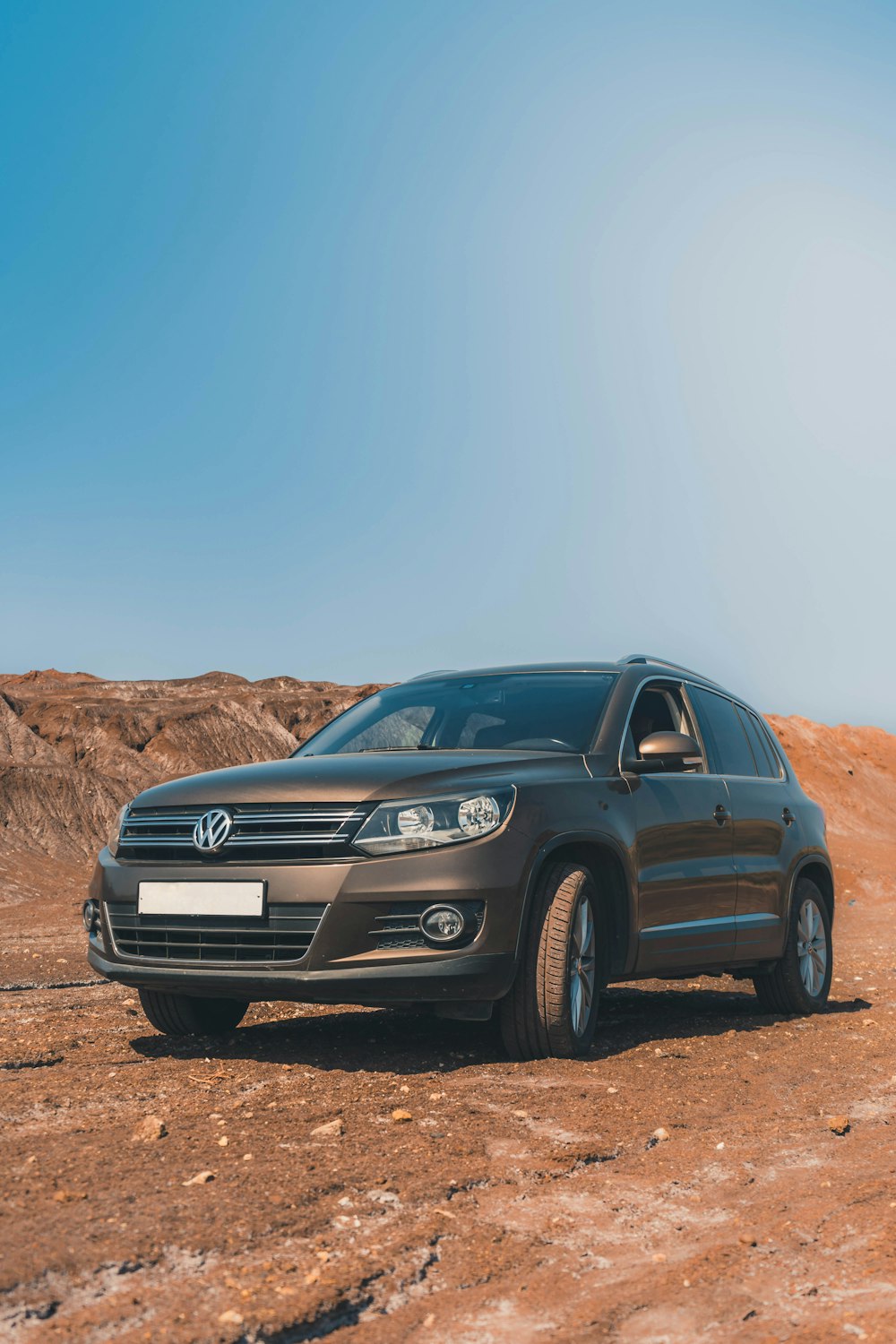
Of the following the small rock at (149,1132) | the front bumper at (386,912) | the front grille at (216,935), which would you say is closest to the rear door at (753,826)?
the front bumper at (386,912)

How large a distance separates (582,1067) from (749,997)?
3765mm

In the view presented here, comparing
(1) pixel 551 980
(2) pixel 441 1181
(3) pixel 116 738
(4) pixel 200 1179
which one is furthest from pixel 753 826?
(3) pixel 116 738

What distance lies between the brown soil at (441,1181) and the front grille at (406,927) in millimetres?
539

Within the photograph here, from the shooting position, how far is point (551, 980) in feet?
17.7

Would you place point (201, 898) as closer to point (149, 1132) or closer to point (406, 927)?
point (406, 927)

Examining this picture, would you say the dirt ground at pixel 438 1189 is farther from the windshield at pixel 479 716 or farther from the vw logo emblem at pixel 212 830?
the windshield at pixel 479 716

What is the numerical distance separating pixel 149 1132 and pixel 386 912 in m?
1.30

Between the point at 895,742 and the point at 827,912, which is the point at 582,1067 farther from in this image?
the point at 895,742

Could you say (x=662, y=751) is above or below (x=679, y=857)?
above

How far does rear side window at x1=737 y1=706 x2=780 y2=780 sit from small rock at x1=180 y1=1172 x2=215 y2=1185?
197 inches

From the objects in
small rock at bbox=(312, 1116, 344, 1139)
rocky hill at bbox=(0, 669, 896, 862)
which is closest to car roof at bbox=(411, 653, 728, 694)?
small rock at bbox=(312, 1116, 344, 1139)

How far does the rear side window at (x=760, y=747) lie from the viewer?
8.06 meters

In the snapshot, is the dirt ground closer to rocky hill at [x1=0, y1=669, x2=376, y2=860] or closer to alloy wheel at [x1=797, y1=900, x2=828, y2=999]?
alloy wheel at [x1=797, y1=900, x2=828, y2=999]

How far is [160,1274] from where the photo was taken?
298cm
